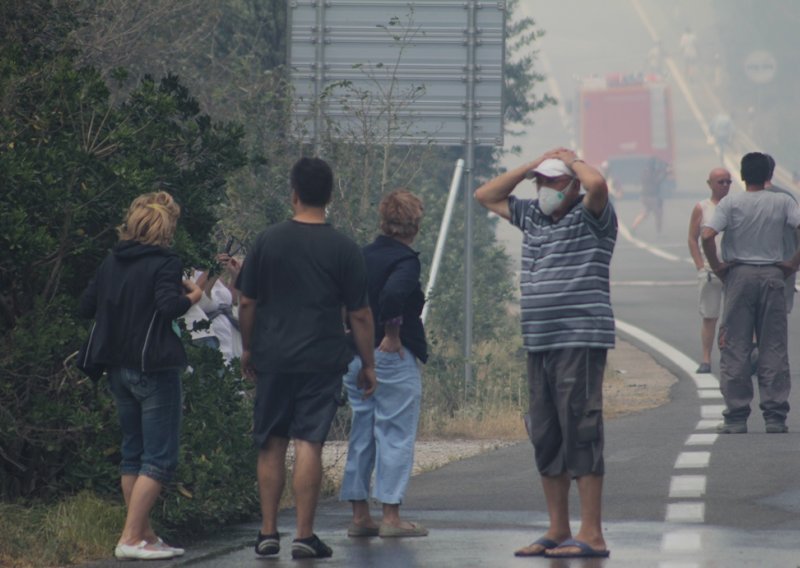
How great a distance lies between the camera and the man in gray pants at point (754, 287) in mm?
12422

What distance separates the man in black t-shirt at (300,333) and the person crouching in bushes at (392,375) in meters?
0.54

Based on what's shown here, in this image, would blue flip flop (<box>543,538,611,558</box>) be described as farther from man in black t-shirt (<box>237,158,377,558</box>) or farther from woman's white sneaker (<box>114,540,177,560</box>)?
woman's white sneaker (<box>114,540,177,560</box>)

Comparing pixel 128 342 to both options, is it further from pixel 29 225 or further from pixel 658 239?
pixel 658 239

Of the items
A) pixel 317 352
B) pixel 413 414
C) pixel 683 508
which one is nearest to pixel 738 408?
pixel 683 508

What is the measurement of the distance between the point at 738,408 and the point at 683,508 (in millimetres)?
3560

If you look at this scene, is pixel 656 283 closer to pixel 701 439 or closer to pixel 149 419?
pixel 701 439

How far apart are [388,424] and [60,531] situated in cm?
165

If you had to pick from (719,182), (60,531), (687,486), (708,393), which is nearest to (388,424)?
(60,531)

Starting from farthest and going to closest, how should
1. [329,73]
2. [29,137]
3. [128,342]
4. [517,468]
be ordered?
1. [329,73]
2. [517,468]
3. [29,137]
4. [128,342]

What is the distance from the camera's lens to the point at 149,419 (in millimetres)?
7770

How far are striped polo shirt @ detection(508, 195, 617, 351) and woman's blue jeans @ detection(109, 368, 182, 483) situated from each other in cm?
152

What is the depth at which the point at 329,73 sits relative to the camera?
54.7 ft

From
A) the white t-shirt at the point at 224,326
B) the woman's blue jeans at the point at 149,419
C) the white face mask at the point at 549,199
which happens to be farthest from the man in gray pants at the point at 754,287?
the woman's blue jeans at the point at 149,419

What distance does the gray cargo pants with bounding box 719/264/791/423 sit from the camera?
1248 centimetres
